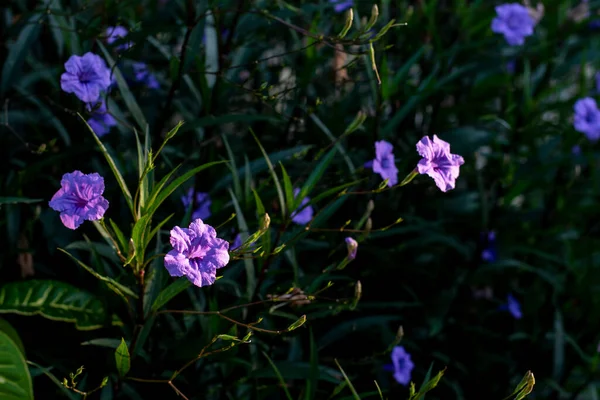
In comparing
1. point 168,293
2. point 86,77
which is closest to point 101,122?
point 86,77

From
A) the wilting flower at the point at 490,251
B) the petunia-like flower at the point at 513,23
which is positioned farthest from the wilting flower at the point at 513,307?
the petunia-like flower at the point at 513,23

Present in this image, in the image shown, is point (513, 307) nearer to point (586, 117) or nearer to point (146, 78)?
point (586, 117)

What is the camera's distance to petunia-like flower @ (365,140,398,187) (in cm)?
117

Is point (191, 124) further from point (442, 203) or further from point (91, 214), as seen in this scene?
point (442, 203)

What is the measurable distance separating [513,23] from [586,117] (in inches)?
11.0

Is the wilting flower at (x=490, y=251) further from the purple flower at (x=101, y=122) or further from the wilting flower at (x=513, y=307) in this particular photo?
the purple flower at (x=101, y=122)

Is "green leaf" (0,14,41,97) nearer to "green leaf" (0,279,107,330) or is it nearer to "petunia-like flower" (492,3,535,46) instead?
"green leaf" (0,279,107,330)

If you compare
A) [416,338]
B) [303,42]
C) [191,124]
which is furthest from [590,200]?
[191,124]

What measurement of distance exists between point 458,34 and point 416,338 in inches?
28.7

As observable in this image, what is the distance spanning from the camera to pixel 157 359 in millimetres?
1138

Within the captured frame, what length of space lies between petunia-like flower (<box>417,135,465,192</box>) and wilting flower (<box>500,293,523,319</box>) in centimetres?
76

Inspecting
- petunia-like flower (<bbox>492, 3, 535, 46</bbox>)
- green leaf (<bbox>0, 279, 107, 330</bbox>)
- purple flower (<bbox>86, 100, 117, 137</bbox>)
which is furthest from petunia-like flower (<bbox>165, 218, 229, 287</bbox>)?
petunia-like flower (<bbox>492, 3, 535, 46</bbox>)

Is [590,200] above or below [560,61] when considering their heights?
below

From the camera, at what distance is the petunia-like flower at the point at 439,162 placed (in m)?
0.94
